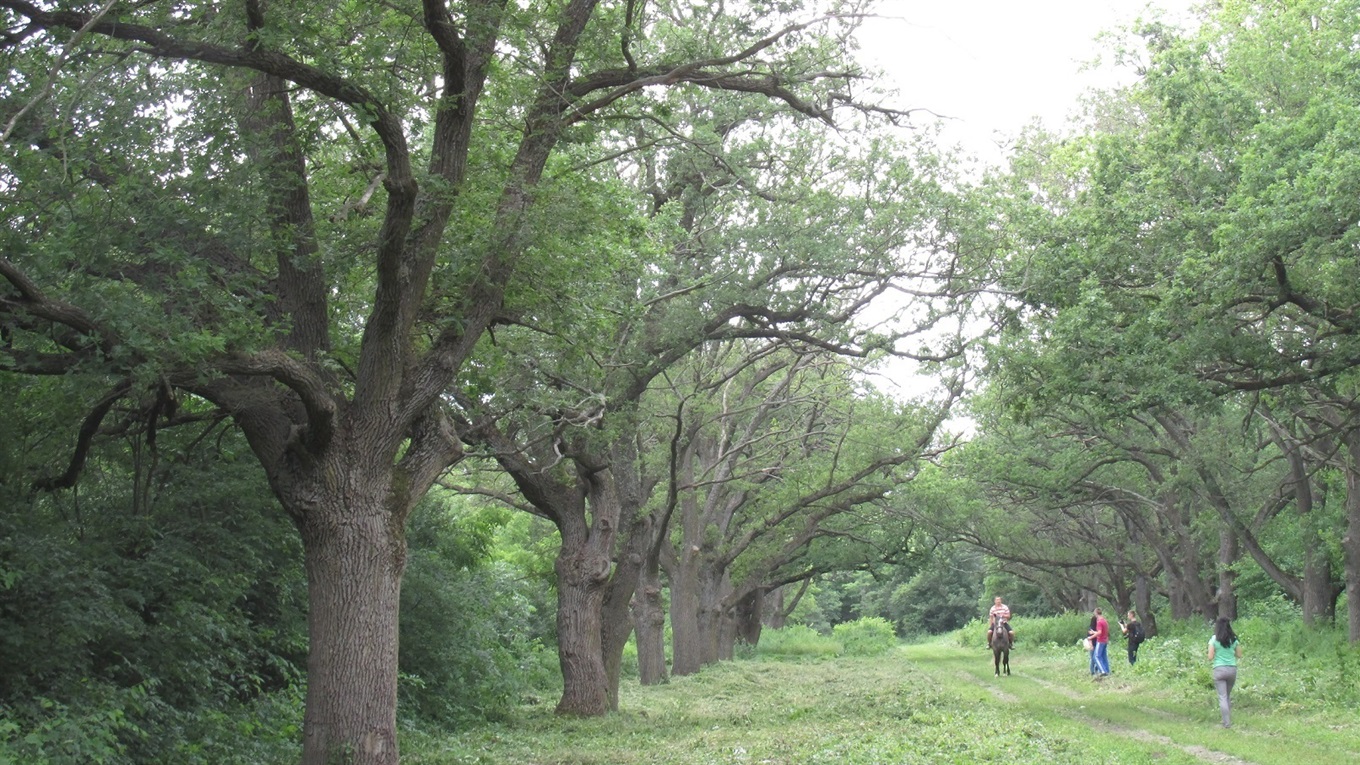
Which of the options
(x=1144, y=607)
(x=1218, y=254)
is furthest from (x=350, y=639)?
(x=1144, y=607)

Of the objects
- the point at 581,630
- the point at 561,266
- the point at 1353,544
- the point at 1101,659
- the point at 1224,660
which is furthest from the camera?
the point at 1101,659

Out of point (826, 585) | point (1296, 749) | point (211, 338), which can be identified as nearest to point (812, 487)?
point (1296, 749)

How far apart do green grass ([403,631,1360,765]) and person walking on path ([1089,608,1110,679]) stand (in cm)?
70

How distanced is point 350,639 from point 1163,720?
37.7 ft

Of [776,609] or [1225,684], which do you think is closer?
[1225,684]

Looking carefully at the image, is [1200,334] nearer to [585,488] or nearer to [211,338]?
[585,488]

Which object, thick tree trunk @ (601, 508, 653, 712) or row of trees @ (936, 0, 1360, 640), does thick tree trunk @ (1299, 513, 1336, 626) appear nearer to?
row of trees @ (936, 0, 1360, 640)

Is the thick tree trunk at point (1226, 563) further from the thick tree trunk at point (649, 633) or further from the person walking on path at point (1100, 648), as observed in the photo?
the thick tree trunk at point (649, 633)

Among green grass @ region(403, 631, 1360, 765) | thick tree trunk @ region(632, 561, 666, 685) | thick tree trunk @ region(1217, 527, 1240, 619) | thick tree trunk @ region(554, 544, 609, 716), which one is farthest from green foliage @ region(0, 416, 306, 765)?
thick tree trunk @ region(1217, 527, 1240, 619)

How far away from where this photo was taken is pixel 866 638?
59062 mm

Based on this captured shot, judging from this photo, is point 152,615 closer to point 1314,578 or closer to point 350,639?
point 350,639

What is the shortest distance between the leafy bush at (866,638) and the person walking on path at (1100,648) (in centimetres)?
2697

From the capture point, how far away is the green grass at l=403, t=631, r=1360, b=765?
12.7 meters

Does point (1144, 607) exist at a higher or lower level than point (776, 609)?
lower
